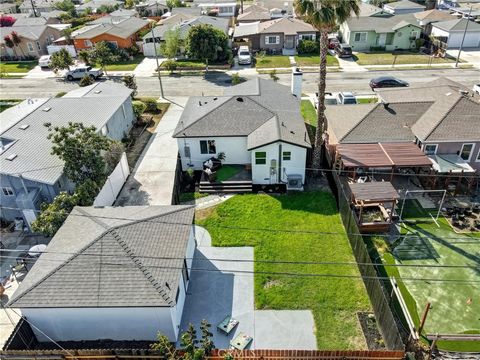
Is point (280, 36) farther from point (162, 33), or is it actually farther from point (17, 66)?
point (17, 66)

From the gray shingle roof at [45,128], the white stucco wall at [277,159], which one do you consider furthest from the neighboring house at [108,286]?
the white stucco wall at [277,159]

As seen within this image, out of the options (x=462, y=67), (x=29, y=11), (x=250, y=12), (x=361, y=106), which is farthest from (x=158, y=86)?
(x=29, y=11)

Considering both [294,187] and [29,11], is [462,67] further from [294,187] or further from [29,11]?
[29,11]

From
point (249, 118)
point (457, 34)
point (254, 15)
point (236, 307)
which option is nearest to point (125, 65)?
point (254, 15)

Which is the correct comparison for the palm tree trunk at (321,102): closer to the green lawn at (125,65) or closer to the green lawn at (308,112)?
the green lawn at (308,112)

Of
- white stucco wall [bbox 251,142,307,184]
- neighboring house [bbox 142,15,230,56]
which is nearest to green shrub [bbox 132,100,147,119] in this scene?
white stucco wall [bbox 251,142,307,184]
